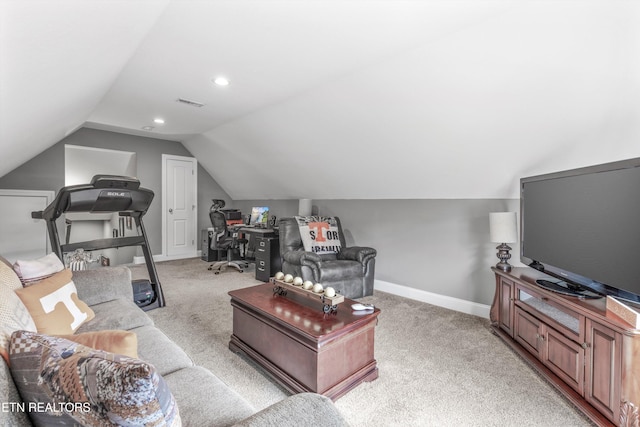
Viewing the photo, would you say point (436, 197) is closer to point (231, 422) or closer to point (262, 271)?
point (262, 271)

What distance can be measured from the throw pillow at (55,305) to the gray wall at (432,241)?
10.4 ft

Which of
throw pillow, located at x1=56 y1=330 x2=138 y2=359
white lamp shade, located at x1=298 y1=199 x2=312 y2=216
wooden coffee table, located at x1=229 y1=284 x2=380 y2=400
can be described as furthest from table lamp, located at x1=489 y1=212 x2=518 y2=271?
white lamp shade, located at x1=298 y1=199 x2=312 y2=216

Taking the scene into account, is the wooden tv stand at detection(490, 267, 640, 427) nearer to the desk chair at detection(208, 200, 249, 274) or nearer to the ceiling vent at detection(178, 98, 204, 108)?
the ceiling vent at detection(178, 98, 204, 108)

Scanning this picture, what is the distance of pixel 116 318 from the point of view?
6.00ft

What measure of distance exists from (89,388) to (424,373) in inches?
80.9

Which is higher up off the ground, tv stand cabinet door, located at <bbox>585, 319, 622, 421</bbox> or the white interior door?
the white interior door

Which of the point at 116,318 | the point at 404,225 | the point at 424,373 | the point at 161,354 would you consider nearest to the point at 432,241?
the point at 404,225

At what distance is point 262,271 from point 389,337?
237cm

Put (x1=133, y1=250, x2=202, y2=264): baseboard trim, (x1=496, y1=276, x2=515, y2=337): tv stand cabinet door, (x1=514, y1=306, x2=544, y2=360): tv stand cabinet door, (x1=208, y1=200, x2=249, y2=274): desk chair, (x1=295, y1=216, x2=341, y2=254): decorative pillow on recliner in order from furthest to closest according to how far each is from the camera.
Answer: (x1=133, y1=250, x2=202, y2=264): baseboard trim < (x1=208, y1=200, x2=249, y2=274): desk chair < (x1=295, y1=216, x2=341, y2=254): decorative pillow on recliner < (x1=496, y1=276, x2=515, y2=337): tv stand cabinet door < (x1=514, y1=306, x2=544, y2=360): tv stand cabinet door

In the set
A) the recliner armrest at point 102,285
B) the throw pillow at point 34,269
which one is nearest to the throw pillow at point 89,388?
the throw pillow at point 34,269

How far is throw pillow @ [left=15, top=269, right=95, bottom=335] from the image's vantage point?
1450 mm

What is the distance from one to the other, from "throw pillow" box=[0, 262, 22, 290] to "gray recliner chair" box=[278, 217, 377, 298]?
233 centimetres

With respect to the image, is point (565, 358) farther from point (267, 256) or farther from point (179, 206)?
point (179, 206)

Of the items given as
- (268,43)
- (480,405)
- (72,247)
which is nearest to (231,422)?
(480,405)
